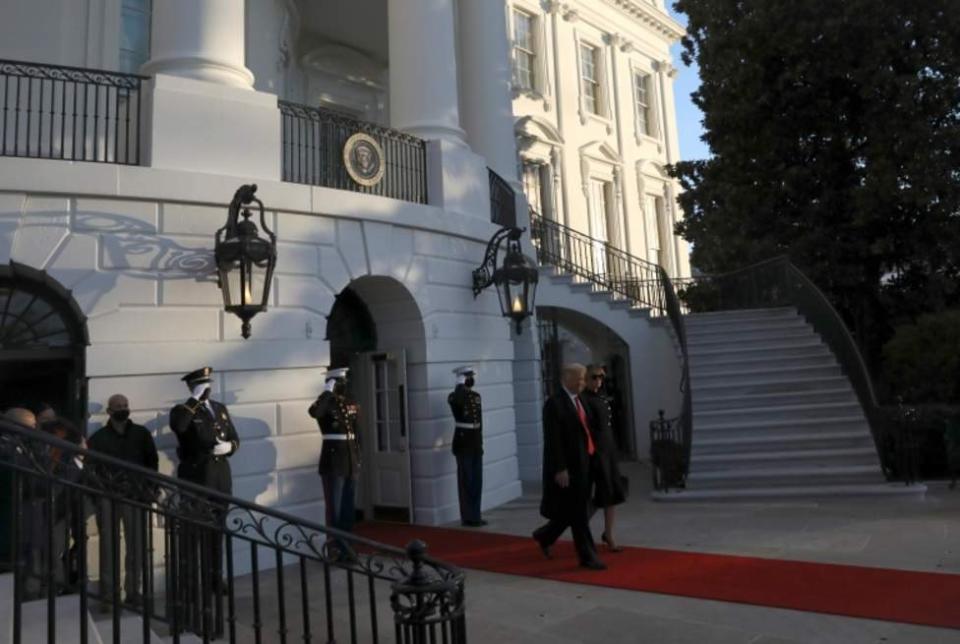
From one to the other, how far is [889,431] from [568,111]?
14094 millimetres

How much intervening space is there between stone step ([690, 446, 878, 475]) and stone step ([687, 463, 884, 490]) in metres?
0.05

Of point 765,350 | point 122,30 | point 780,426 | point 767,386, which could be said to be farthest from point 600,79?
point 122,30

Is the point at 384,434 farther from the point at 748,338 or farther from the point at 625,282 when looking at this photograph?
the point at 625,282

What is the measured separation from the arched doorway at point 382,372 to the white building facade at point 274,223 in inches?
1.2

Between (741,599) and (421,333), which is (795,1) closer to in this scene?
(421,333)

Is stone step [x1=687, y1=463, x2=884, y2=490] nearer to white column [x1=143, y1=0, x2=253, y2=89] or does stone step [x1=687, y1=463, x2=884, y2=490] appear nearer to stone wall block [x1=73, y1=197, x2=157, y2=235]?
stone wall block [x1=73, y1=197, x2=157, y2=235]

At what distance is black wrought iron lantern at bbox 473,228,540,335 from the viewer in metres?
10.1

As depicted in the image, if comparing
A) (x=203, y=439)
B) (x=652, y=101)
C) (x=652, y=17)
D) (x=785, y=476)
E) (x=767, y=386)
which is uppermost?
(x=652, y=17)

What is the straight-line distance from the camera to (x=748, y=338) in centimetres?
1430

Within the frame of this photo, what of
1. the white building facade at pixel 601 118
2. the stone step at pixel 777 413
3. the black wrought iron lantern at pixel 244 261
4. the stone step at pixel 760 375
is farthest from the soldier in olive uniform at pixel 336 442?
the white building facade at pixel 601 118

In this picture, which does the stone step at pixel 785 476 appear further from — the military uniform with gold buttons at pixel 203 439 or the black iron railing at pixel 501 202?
the military uniform with gold buttons at pixel 203 439

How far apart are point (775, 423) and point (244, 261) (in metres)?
8.29

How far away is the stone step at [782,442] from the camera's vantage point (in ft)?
35.3

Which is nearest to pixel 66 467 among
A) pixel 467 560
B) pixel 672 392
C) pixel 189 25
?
pixel 467 560
